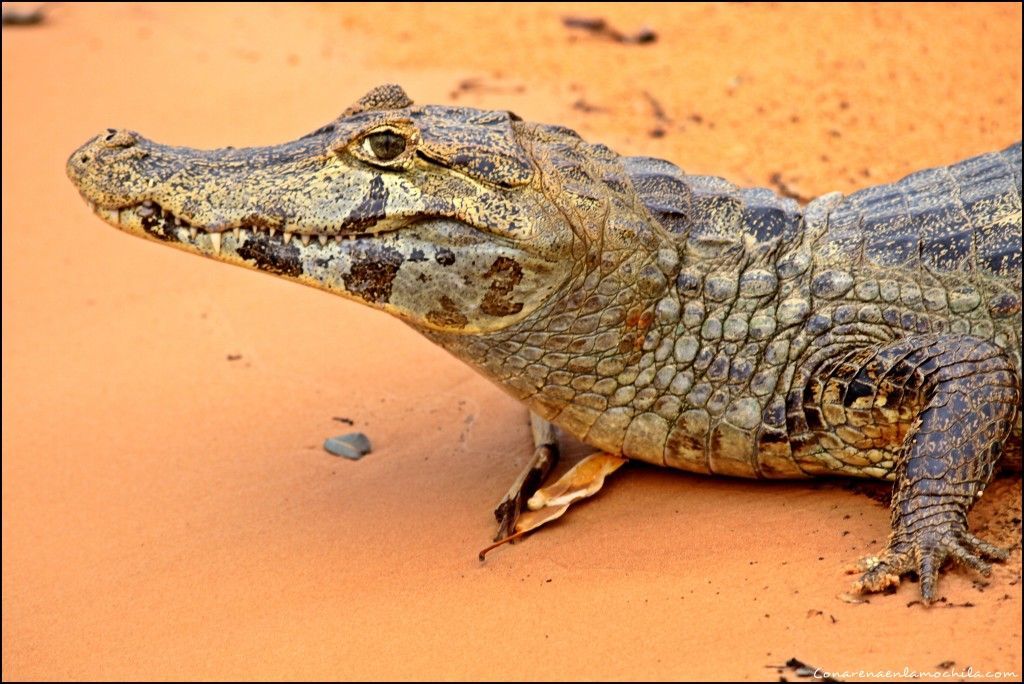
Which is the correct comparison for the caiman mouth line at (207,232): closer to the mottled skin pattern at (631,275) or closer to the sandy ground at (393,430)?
the mottled skin pattern at (631,275)

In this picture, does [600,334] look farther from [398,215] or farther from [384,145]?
[384,145]

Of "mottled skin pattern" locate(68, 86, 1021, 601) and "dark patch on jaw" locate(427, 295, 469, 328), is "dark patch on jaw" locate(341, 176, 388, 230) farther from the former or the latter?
"dark patch on jaw" locate(427, 295, 469, 328)

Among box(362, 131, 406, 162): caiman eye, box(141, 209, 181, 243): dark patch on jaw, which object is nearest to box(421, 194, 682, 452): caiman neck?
box(362, 131, 406, 162): caiman eye

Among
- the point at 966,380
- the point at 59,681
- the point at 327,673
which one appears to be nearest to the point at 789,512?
the point at 966,380

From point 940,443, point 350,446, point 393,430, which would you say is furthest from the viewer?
point 393,430

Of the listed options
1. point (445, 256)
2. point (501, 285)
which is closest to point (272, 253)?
point (445, 256)

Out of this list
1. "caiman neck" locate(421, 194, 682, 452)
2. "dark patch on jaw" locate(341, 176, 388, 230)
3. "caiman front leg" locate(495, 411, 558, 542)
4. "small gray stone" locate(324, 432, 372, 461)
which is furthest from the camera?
"small gray stone" locate(324, 432, 372, 461)

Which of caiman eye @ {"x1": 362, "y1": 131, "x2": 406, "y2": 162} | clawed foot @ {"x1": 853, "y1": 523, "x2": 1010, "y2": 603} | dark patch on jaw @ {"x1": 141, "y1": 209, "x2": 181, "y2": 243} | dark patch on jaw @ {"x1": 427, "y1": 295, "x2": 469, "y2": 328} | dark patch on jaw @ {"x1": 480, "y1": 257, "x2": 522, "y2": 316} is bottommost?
clawed foot @ {"x1": 853, "y1": 523, "x2": 1010, "y2": 603}
